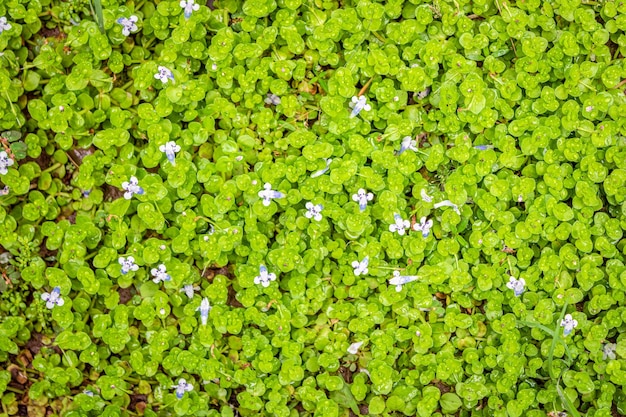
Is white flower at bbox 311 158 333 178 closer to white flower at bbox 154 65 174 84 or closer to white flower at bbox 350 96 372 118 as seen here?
white flower at bbox 350 96 372 118

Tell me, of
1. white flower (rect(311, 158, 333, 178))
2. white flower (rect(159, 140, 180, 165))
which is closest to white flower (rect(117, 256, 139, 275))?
white flower (rect(159, 140, 180, 165))

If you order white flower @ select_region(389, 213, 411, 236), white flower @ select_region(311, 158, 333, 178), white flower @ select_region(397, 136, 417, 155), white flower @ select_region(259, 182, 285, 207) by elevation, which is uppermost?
white flower @ select_region(397, 136, 417, 155)

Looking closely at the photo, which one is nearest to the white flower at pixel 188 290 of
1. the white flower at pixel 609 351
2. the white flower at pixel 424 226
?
the white flower at pixel 424 226

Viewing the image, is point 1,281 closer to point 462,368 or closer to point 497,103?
point 462,368

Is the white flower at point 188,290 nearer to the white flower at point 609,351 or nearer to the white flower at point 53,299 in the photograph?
the white flower at point 53,299

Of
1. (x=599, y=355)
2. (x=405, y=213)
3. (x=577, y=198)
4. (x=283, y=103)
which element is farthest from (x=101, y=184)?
(x=599, y=355)

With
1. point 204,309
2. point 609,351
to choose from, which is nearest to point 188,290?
point 204,309

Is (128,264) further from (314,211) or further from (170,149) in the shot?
(314,211)
